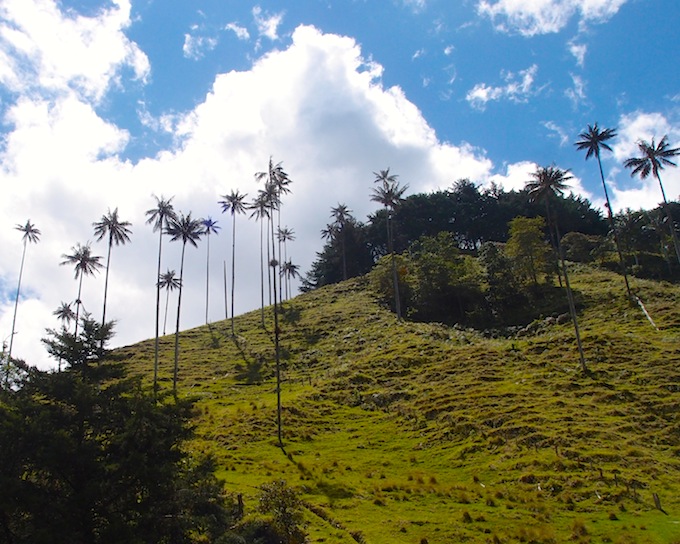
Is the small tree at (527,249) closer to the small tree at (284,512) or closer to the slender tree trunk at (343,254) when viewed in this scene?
the slender tree trunk at (343,254)

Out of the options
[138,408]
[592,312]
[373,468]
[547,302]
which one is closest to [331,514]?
[373,468]

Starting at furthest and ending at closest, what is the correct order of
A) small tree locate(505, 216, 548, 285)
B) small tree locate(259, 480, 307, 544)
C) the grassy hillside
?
small tree locate(505, 216, 548, 285), the grassy hillside, small tree locate(259, 480, 307, 544)

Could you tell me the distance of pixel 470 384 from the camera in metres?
54.2

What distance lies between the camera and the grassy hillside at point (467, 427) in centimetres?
2881

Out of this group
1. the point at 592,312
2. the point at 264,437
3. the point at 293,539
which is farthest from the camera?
the point at 592,312

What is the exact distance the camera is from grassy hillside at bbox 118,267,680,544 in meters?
28.8

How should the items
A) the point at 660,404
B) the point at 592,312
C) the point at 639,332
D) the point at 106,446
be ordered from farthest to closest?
the point at 592,312
the point at 639,332
the point at 660,404
the point at 106,446

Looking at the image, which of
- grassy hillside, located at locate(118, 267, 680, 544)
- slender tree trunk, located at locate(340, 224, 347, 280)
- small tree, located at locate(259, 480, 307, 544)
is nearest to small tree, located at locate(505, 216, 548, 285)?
grassy hillside, located at locate(118, 267, 680, 544)

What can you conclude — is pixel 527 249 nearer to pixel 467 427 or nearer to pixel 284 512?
pixel 467 427

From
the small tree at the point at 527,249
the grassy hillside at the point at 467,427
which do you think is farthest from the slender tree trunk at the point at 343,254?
the small tree at the point at 527,249

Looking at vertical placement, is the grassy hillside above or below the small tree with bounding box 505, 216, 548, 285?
below

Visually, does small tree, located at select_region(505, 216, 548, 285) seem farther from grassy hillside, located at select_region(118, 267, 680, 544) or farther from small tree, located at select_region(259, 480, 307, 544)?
small tree, located at select_region(259, 480, 307, 544)

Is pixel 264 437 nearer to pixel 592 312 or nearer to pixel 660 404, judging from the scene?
pixel 660 404

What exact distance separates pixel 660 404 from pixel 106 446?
4237 centimetres
